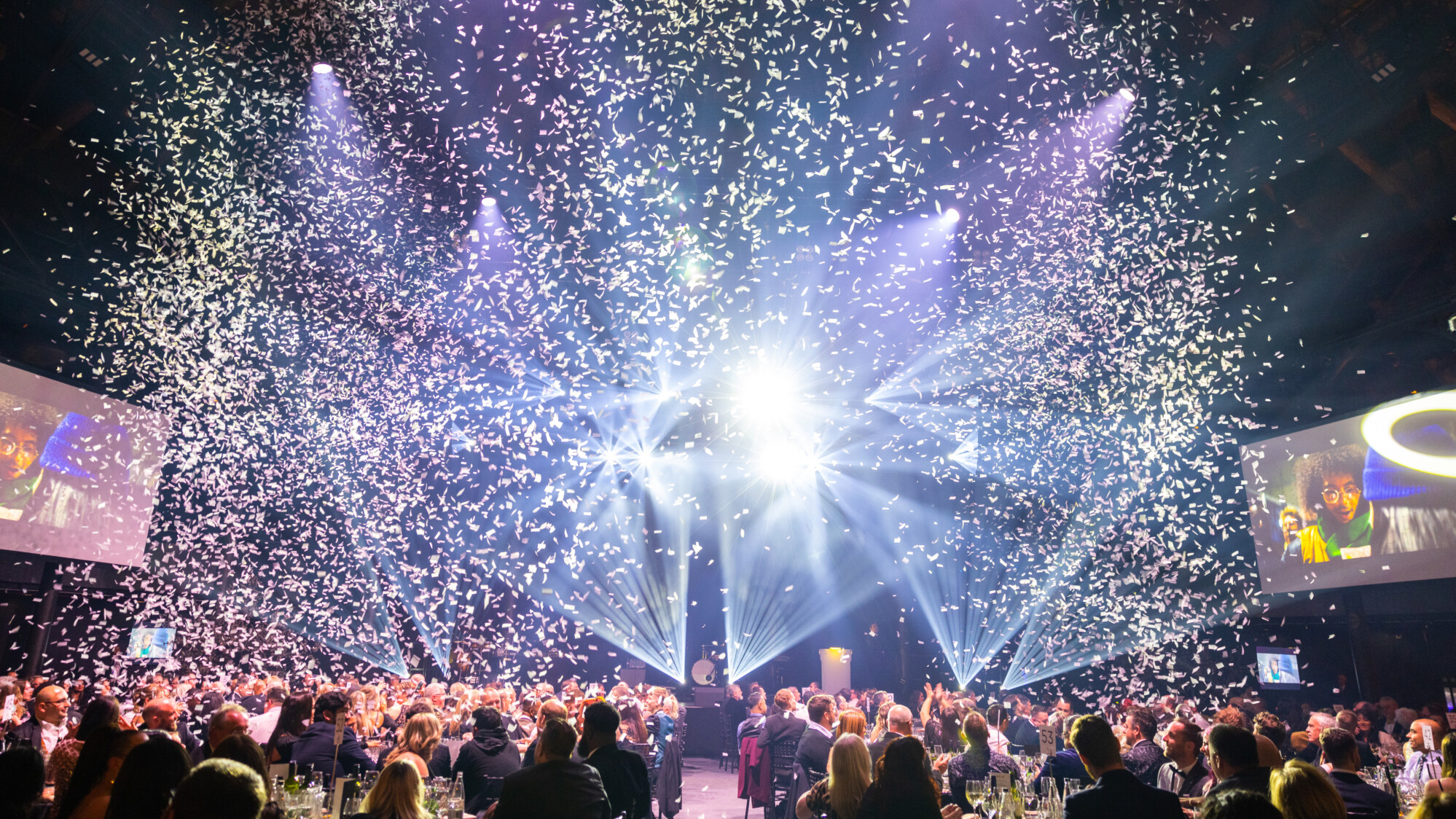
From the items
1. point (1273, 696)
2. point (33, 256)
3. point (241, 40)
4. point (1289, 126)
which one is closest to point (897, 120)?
point (1289, 126)

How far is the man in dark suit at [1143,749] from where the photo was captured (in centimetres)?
504

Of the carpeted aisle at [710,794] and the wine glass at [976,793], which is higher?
the wine glass at [976,793]

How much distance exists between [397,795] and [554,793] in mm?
614

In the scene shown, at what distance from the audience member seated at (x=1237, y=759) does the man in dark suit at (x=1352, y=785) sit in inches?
22.4

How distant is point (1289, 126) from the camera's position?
9.36m

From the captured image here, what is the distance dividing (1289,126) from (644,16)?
7568mm

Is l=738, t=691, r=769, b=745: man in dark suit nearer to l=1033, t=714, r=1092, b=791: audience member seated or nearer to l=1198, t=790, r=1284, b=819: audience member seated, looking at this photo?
l=1033, t=714, r=1092, b=791: audience member seated

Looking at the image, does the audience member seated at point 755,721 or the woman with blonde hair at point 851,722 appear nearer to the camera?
the woman with blonde hair at point 851,722

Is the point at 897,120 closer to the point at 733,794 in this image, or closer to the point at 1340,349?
the point at 1340,349

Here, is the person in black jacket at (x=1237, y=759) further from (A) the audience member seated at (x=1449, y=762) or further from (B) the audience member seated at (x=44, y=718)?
(B) the audience member seated at (x=44, y=718)

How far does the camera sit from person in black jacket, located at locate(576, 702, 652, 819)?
4066mm

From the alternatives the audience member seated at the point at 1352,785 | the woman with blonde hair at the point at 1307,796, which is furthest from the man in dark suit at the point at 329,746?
the audience member seated at the point at 1352,785

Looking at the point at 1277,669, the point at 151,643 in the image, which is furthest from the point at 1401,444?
the point at 151,643

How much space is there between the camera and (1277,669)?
12141 millimetres
